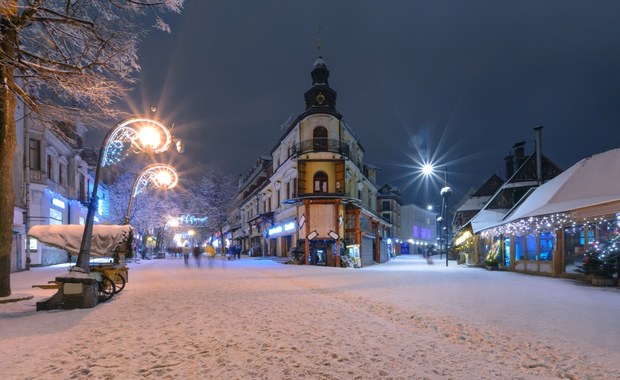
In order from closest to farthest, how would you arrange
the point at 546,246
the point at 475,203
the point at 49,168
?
1. the point at 546,246
2. the point at 49,168
3. the point at 475,203

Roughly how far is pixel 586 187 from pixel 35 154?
3121cm

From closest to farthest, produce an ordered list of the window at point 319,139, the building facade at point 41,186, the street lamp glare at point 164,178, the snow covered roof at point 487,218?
the street lamp glare at point 164,178 → the building facade at point 41,186 → the snow covered roof at point 487,218 → the window at point 319,139

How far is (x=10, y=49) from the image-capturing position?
29.3ft

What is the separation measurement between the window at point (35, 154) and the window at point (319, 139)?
19602 millimetres

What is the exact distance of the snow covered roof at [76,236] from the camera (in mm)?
12148

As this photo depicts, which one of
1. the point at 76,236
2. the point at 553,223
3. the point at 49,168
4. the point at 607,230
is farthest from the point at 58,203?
the point at 607,230

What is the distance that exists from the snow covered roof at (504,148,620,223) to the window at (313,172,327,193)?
17.5m

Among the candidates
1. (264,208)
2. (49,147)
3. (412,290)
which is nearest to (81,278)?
(412,290)

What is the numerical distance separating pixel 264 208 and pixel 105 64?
4017 centimetres

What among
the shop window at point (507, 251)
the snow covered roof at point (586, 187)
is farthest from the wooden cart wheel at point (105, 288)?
the shop window at point (507, 251)

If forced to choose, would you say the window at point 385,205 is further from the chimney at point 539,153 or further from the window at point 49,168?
the window at point 49,168

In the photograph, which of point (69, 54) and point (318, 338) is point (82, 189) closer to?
point (69, 54)

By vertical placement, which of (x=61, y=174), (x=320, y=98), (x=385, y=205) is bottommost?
(x=385, y=205)

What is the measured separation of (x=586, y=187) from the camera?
1627 cm
